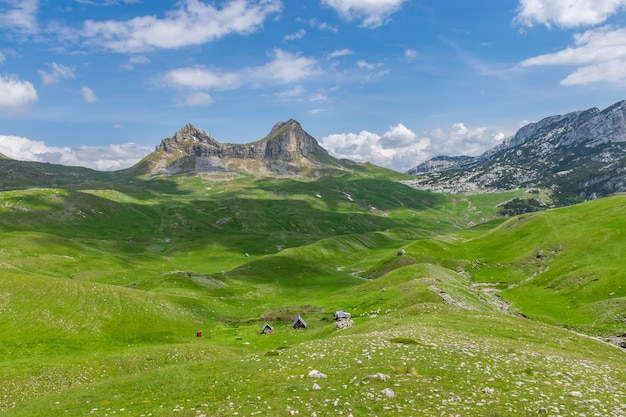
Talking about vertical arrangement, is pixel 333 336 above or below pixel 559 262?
above

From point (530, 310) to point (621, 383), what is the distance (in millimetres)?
70683

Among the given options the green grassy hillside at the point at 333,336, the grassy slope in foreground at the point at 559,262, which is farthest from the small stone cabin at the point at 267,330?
the grassy slope in foreground at the point at 559,262

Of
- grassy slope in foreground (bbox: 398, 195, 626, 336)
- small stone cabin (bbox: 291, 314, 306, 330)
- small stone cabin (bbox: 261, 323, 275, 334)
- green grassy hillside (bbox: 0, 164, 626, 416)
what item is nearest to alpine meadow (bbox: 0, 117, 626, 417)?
green grassy hillside (bbox: 0, 164, 626, 416)

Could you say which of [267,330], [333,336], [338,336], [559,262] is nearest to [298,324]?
[267,330]

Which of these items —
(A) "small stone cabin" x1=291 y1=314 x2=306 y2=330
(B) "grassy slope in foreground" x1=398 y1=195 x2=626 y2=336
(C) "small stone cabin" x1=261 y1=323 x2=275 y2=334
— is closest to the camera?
(C) "small stone cabin" x1=261 y1=323 x2=275 y2=334

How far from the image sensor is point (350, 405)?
63.5 feet

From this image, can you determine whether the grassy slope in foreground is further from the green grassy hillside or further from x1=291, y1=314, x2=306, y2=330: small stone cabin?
x1=291, y1=314, x2=306, y2=330: small stone cabin

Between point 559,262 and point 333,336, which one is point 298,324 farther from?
point 559,262

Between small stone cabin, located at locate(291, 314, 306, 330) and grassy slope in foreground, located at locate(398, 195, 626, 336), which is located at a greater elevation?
grassy slope in foreground, located at locate(398, 195, 626, 336)

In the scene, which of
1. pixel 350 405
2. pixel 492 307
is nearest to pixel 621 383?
pixel 350 405

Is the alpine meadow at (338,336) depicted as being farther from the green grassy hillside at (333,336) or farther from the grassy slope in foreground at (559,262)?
the grassy slope in foreground at (559,262)

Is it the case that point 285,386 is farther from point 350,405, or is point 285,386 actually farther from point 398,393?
point 398,393

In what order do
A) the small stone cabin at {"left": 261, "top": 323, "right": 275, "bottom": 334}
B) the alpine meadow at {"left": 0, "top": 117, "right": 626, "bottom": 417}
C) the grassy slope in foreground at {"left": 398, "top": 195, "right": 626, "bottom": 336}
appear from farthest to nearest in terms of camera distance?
1. the grassy slope in foreground at {"left": 398, "top": 195, "right": 626, "bottom": 336}
2. the small stone cabin at {"left": 261, "top": 323, "right": 275, "bottom": 334}
3. the alpine meadow at {"left": 0, "top": 117, "right": 626, "bottom": 417}

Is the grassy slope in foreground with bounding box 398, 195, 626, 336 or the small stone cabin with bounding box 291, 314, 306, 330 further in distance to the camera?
the grassy slope in foreground with bounding box 398, 195, 626, 336
